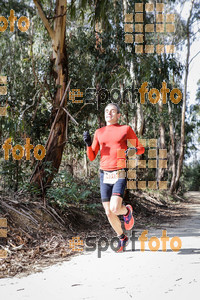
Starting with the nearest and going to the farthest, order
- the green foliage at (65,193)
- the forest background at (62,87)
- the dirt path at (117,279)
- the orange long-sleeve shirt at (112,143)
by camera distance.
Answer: the dirt path at (117,279)
the orange long-sleeve shirt at (112,143)
the green foliage at (65,193)
the forest background at (62,87)

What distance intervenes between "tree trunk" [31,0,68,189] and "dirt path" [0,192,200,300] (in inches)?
107

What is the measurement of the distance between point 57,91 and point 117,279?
4.61 metres

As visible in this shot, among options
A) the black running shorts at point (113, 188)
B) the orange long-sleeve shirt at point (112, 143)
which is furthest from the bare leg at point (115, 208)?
Result: the orange long-sleeve shirt at point (112, 143)

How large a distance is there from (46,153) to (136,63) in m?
3.04

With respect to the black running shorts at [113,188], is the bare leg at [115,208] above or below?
below

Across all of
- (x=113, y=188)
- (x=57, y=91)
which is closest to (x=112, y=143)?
(x=113, y=188)

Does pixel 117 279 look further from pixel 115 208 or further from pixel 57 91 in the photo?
pixel 57 91

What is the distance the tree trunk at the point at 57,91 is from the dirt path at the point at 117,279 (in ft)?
8.89

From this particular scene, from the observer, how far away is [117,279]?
3.13m

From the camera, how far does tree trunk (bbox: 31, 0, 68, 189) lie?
21.8 ft

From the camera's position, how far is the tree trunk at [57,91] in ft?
21.8

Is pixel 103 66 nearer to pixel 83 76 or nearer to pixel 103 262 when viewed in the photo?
pixel 83 76

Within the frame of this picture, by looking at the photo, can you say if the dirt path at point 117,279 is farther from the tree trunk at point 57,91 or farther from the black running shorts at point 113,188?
the tree trunk at point 57,91

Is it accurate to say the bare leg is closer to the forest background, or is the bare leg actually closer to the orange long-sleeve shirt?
the orange long-sleeve shirt
